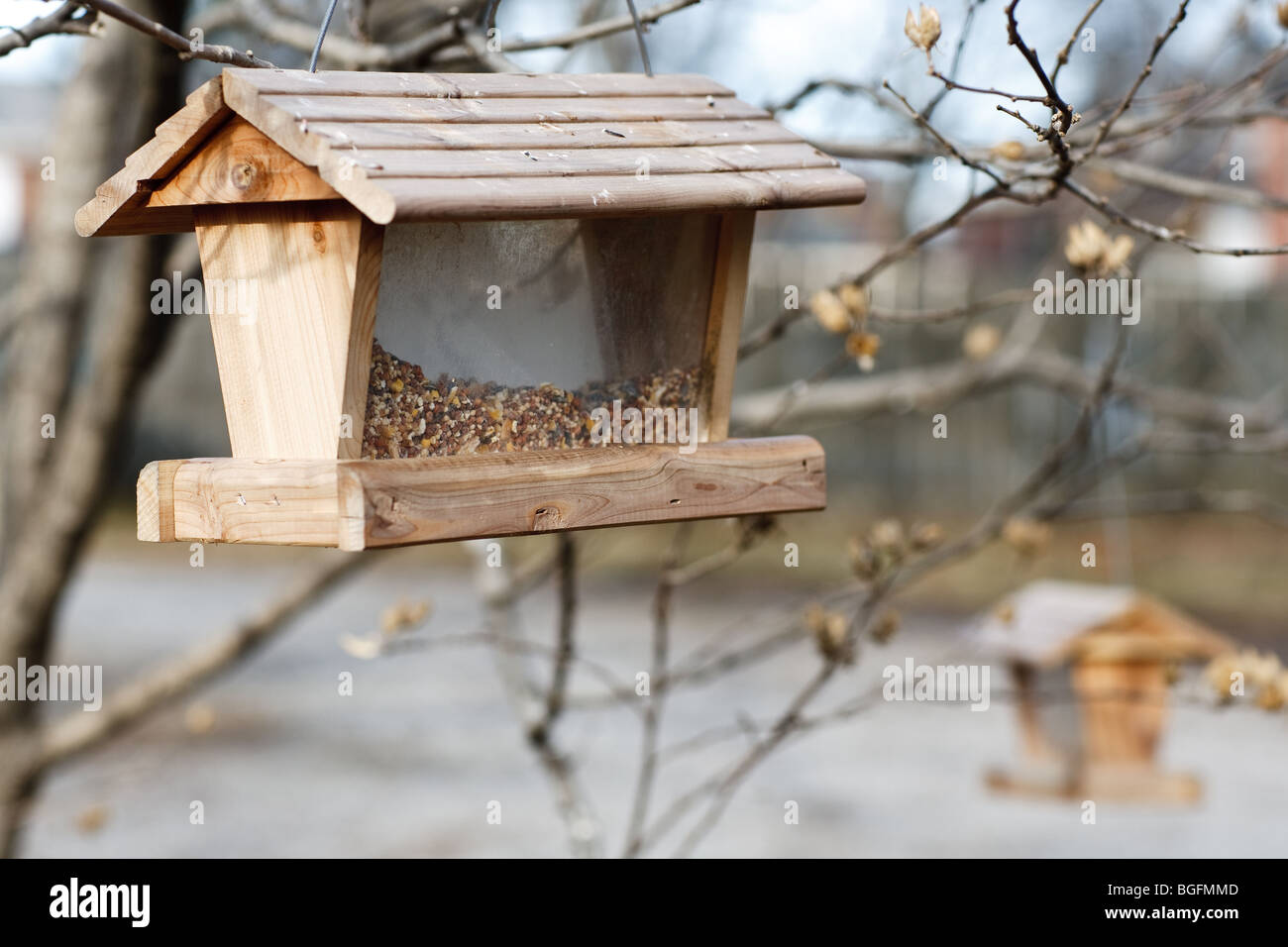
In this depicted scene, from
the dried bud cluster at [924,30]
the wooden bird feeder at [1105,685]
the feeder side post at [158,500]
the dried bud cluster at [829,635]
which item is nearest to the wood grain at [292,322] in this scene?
the feeder side post at [158,500]

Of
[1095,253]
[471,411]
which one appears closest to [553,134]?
[471,411]

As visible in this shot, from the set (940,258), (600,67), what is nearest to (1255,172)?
(940,258)

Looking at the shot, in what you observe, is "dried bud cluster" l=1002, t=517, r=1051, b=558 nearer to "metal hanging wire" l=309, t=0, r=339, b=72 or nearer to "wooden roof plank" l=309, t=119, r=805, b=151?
"wooden roof plank" l=309, t=119, r=805, b=151

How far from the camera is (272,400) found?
67.9 inches

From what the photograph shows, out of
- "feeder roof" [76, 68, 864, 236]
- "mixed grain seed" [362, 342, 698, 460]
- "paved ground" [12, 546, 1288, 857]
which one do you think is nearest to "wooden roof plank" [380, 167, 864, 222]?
"feeder roof" [76, 68, 864, 236]

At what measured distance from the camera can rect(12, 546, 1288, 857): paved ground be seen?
→ 5898 millimetres

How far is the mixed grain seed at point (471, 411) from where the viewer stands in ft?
5.53

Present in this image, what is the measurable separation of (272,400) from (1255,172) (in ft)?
54.2

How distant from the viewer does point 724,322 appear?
1962 millimetres

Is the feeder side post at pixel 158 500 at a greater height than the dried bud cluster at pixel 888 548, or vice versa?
the feeder side post at pixel 158 500

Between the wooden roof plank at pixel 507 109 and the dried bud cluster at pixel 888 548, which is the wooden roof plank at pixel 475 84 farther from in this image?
the dried bud cluster at pixel 888 548

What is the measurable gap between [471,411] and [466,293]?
15 cm

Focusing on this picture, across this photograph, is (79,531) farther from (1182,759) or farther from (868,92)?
(1182,759)

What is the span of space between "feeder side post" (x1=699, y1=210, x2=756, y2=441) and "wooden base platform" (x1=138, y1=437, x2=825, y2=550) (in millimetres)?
88
